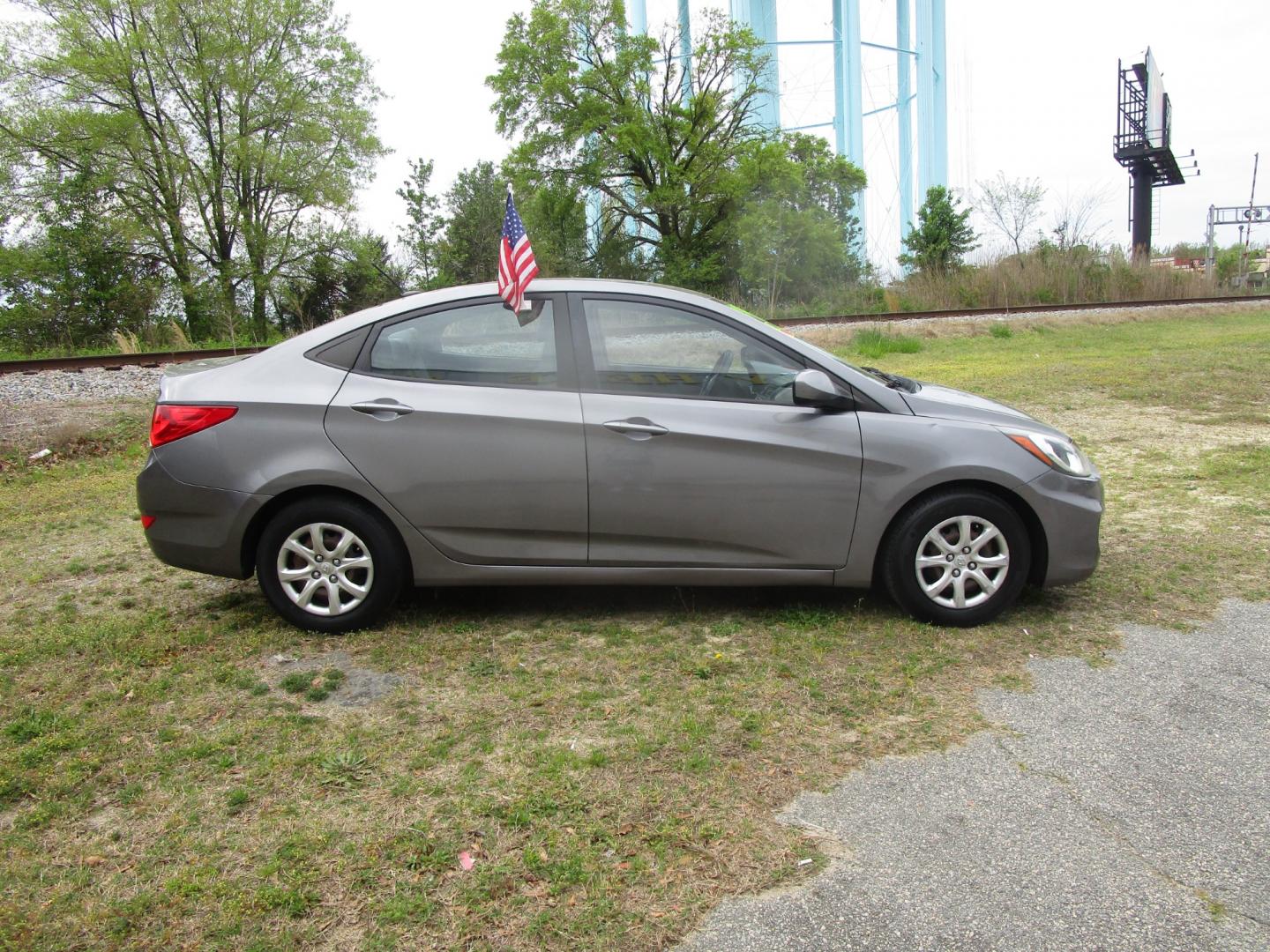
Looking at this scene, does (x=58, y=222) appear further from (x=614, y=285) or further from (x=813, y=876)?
(x=813, y=876)

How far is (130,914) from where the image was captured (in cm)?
255

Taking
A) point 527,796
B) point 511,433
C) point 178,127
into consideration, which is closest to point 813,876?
point 527,796

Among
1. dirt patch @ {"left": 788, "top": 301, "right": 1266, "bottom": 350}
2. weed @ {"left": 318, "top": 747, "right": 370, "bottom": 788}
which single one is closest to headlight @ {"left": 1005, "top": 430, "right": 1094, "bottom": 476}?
weed @ {"left": 318, "top": 747, "right": 370, "bottom": 788}

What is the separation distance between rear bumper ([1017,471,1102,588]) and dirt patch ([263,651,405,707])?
2982 mm

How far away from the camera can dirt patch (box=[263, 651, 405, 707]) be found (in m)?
3.93

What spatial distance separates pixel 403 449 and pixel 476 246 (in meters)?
34.3

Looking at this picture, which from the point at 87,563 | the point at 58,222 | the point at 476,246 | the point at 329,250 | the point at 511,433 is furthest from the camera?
the point at 476,246

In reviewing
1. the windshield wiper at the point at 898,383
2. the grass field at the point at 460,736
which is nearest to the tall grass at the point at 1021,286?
the windshield wiper at the point at 898,383

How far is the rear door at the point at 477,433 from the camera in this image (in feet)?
14.7

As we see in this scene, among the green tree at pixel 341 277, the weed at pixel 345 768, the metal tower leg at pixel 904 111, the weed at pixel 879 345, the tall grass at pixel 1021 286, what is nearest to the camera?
the weed at pixel 345 768

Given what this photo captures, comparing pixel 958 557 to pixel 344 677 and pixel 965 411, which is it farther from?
pixel 344 677

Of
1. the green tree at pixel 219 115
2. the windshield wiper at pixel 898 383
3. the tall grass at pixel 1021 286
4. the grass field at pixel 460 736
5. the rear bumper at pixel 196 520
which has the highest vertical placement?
the green tree at pixel 219 115

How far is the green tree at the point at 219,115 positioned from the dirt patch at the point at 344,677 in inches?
1195

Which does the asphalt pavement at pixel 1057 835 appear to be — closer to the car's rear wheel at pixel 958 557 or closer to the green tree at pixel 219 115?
the car's rear wheel at pixel 958 557
